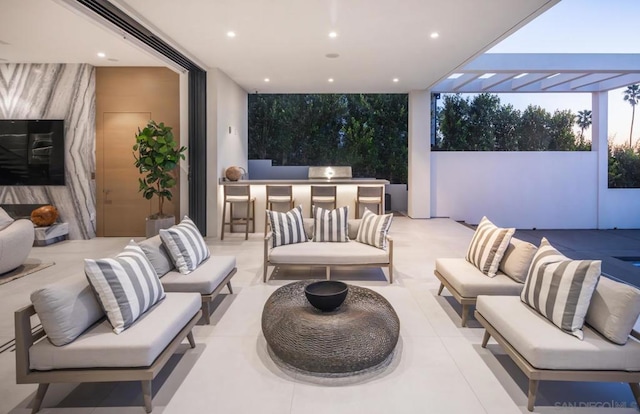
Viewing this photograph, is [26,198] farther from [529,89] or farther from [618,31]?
[618,31]

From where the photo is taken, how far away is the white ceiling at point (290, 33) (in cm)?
→ 446

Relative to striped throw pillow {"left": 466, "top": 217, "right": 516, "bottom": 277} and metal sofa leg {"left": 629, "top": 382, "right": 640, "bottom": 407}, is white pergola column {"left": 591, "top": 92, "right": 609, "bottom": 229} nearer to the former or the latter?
striped throw pillow {"left": 466, "top": 217, "right": 516, "bottom": 277}

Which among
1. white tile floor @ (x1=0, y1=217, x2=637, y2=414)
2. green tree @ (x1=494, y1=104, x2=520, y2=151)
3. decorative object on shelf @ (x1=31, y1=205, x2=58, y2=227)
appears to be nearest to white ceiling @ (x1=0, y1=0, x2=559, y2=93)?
decorative object on shelf @ (x1=31, y1=205, x2=58, y2=227)

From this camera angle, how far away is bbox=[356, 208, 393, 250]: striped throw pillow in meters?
4.66

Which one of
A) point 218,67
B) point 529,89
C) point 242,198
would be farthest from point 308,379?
point 529,89

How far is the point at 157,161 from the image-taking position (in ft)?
21.1

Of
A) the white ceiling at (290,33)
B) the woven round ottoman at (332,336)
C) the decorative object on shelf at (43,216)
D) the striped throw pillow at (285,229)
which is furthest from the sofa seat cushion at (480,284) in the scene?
the decorative object on shelf at (43,216)

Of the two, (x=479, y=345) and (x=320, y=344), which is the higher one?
(x=320, y=344)

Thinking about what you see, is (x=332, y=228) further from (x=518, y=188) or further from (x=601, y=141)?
(x=601, y=141)

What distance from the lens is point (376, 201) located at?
7430mm

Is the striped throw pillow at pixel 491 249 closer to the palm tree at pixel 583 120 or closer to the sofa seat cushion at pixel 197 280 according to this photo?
A: the sofa seat cushion at pixel 197 280

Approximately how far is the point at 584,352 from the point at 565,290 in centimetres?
38

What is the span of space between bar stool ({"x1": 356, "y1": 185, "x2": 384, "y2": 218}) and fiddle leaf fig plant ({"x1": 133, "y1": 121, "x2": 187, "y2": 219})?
3380 mm

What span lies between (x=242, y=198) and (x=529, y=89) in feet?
25.3
